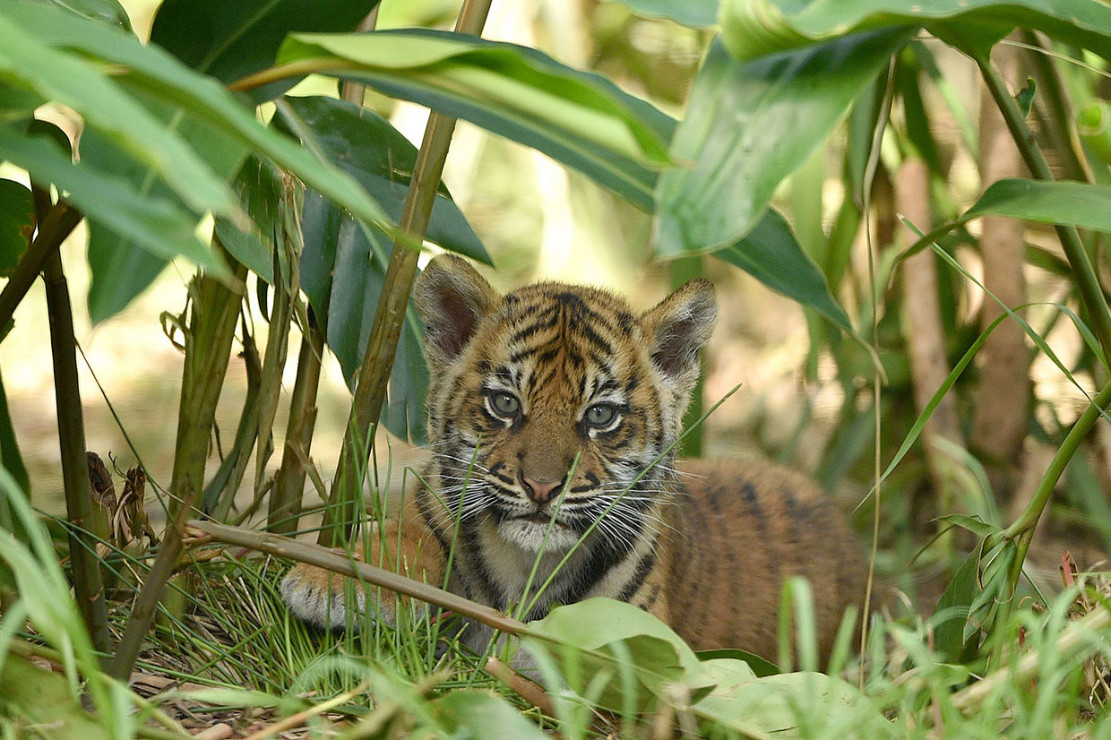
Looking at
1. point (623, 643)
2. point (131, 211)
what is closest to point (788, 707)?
point (623, 643)

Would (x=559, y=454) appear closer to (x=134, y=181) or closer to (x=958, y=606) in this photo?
(x=958, y=606)

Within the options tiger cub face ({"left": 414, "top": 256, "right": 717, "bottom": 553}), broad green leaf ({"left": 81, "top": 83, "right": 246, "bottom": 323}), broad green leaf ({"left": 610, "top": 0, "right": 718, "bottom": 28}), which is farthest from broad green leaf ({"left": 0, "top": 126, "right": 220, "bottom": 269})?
tiger cub face ({"left": 414, "top": 256, "right": 717, "bottom": 553})

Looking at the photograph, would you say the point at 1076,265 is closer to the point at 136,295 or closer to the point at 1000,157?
the point at 136,295

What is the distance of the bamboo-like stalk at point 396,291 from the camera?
1755 mm

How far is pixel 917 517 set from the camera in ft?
12.6

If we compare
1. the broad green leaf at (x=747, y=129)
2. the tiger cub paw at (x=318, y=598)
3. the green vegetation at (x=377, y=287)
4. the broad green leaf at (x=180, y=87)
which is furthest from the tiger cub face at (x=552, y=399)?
the broad green leaf at (x=180, y=87)

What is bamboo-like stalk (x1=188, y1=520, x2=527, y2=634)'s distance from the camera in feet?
4.10

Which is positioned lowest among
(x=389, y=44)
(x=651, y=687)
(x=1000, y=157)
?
(x=651, y=687)

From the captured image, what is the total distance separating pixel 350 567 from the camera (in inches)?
50.5

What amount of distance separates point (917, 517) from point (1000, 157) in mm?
1263

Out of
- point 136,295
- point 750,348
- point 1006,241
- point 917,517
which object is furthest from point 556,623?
point 750,348

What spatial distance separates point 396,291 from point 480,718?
33.9 inches

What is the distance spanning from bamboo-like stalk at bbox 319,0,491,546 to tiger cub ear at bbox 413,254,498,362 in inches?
13.7

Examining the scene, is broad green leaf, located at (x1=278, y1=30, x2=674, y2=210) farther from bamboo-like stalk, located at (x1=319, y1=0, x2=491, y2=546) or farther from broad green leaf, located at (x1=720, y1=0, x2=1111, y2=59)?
bamboo-like stalk, located at (x1=319, y1=0, x2=491, y2=546)
